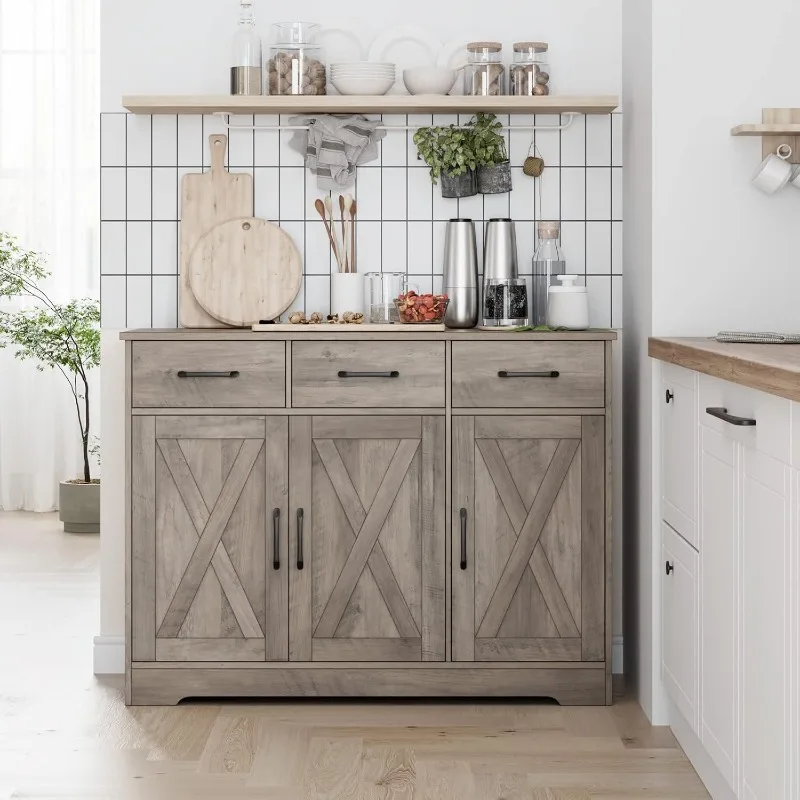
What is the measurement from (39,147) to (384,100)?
10.1 ft

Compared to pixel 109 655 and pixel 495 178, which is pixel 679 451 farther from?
pixel 109 655

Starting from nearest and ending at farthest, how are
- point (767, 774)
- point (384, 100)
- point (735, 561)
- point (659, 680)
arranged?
1. point (767, 774)
2. point (735, 561)
3. point (659, 680)
4. point (384, 100)

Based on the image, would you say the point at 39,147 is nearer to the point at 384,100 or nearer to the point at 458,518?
Result: the point at 384,100

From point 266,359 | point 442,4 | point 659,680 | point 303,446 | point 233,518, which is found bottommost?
point 659,680

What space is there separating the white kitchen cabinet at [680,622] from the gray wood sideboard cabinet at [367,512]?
208mm

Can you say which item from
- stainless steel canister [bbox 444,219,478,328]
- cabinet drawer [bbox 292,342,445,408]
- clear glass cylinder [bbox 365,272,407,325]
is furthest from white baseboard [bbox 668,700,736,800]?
clear glass cylinder [bbox 365,272,407,325]

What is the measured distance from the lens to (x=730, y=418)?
2002 mm

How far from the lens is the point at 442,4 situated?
318cm

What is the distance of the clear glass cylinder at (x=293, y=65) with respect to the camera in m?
3.07

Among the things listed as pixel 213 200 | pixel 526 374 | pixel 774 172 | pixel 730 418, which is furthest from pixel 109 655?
pixel 774 172

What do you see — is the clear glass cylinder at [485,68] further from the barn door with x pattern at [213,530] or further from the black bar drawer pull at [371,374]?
the barn door with x pattern at [213,530]

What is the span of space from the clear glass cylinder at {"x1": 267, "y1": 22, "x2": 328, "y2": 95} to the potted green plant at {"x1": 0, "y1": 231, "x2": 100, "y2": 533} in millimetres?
2433

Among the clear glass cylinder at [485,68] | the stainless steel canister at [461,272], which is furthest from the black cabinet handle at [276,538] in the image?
the clear glass cylinder at [485,68]

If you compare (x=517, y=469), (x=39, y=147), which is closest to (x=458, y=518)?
(x=517, y=469)
